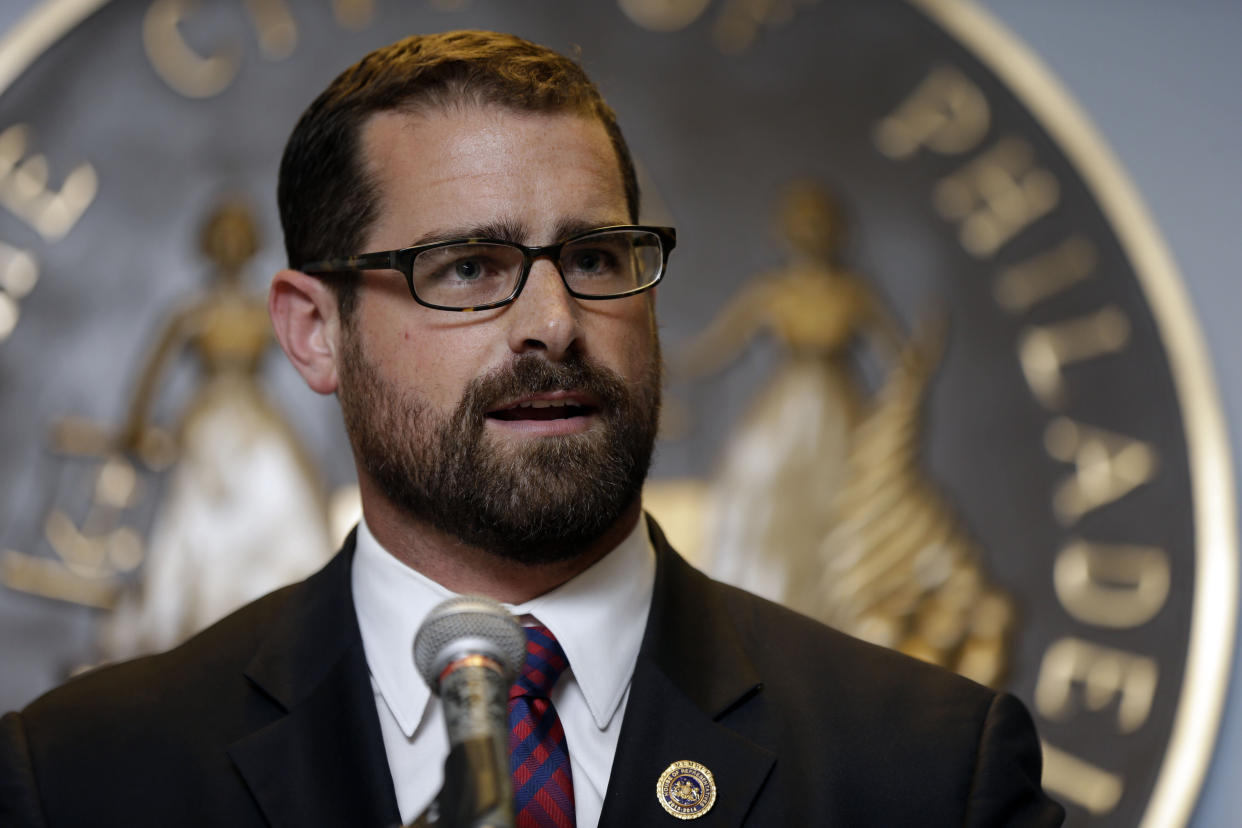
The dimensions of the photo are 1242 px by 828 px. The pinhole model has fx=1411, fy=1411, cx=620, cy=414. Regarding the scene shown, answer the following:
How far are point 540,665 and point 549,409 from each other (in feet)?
0.80

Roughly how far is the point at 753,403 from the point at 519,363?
135 cm

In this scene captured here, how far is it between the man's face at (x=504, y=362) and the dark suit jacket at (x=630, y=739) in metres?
0.18

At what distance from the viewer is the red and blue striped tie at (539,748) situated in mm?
1261

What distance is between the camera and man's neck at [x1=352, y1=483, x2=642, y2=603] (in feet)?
4.52

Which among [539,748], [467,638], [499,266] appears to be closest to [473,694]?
[467,638]

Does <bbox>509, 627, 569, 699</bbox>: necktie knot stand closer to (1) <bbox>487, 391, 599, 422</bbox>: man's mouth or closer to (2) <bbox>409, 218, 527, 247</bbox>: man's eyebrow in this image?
(1) <bbox>487, 391, 599, 422</bbox>: man's mouth

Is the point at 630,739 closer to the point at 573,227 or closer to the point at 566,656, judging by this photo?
the point at 566,656

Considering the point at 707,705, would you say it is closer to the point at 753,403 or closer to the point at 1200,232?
the point at 753,403

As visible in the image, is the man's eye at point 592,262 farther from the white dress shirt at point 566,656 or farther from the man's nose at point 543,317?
the white dress shirt at point 566,656

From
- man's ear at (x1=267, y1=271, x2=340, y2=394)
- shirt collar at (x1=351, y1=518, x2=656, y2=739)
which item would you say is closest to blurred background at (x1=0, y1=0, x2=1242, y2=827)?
man's ear at (x1=267, y1=271, x2=340, y2=394)

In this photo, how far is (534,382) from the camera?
1.30 m

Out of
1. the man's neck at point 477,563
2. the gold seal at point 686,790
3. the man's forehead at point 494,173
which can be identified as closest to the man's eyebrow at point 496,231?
the man's forehead at point 494,173

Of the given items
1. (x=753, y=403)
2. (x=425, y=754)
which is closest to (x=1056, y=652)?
(x=753, y=403)

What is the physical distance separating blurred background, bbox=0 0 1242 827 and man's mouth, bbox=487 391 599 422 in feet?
4.11
